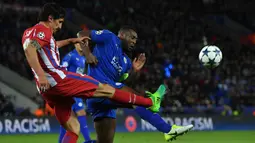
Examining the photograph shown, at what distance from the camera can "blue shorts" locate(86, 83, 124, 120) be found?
7.82 metres

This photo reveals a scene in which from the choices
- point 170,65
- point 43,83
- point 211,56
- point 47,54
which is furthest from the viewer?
point 170,65

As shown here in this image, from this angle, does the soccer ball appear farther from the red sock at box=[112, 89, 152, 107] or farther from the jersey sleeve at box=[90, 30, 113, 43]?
the red sock at box=[112, 89, 152, 107]

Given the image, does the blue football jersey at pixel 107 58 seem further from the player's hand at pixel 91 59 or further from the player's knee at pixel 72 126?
the player's knee at pixel 72 126

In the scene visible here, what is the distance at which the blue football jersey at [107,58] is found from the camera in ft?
26.7

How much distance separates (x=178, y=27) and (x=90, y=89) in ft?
73.1

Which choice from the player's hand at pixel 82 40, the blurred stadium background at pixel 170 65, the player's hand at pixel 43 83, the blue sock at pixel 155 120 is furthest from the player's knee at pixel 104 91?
the blurred stadium background at pixel 170 65

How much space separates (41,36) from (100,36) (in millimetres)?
1245

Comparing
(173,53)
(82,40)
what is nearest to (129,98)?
(82,40)

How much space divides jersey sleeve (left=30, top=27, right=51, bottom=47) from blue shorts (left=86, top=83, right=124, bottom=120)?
3.78 feet

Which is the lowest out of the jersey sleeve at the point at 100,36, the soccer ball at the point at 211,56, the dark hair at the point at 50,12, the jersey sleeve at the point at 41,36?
the jersey sleeve at the point at 41,36

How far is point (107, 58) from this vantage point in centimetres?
817

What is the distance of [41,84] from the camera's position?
6.91 meters

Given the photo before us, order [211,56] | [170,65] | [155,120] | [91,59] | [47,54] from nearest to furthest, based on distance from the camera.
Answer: [47,54] → [91,59] → [155,120] → [211,56] → [170,65]

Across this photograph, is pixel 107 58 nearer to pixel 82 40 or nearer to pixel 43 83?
pixel 82 40
